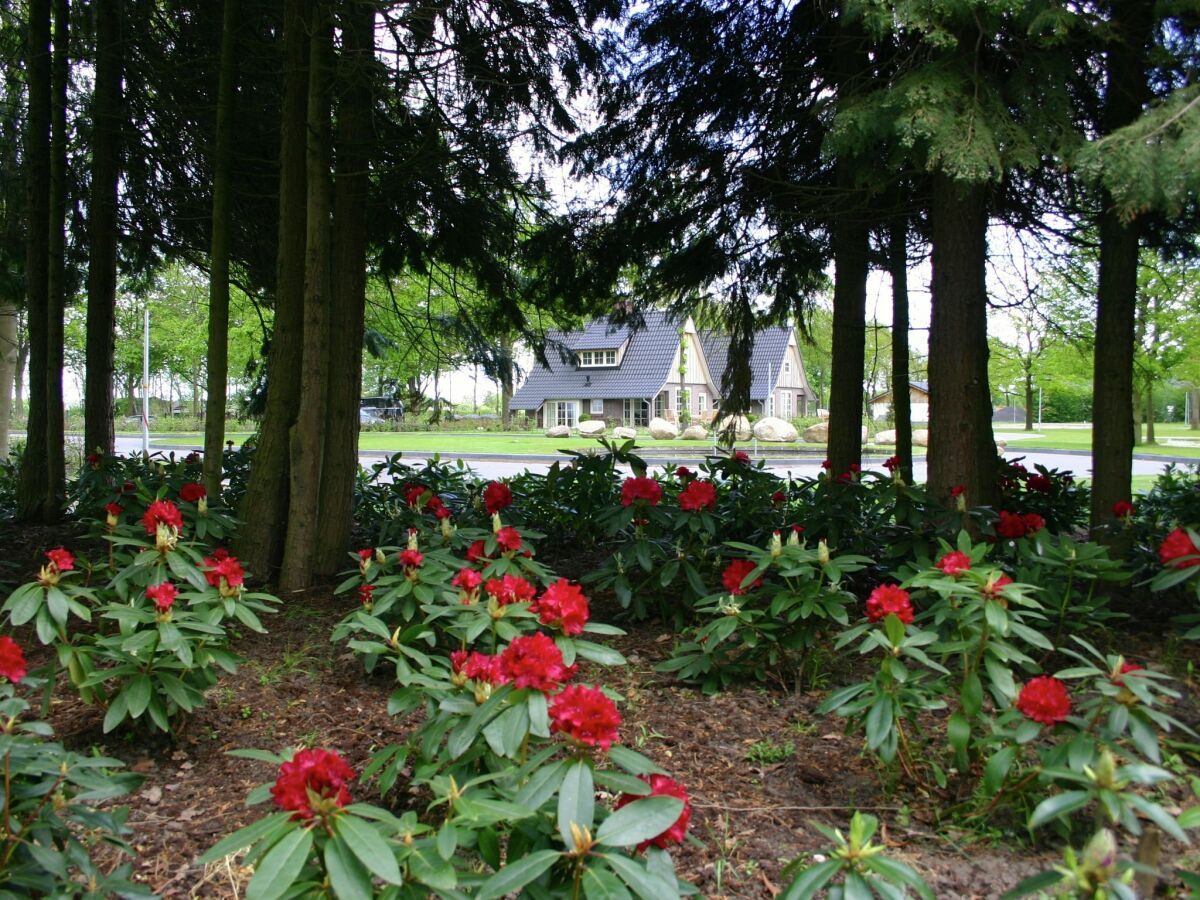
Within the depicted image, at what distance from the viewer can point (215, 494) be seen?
184 inches

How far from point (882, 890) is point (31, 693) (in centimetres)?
310

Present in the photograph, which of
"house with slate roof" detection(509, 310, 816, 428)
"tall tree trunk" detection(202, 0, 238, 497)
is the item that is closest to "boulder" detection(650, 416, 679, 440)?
"house with slate roof" detection(509, 310, 816, 428)

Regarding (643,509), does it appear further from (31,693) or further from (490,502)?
(31,693)

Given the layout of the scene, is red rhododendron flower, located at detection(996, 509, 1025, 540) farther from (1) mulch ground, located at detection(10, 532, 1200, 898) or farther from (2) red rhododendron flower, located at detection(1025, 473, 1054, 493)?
(2) red rhododendron flower, located at detection(1025, 473, 1054, 493)

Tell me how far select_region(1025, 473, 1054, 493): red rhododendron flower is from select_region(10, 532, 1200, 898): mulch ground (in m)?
2.21

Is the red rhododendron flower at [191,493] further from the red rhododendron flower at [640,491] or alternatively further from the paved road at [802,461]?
the paved road at [802,461]

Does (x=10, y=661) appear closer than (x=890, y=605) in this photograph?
Yes

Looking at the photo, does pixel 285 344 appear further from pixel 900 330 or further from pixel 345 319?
pixel 900 330

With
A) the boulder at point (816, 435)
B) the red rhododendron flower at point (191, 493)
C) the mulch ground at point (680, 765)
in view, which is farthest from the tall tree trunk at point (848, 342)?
the boulder at point (816, 435)

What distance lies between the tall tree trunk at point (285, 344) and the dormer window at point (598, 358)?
33.3m

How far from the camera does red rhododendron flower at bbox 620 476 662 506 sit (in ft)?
11.7

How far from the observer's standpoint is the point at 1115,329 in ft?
13.1

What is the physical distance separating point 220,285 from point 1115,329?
4.91 metres

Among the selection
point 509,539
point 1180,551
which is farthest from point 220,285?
point 1180,551
